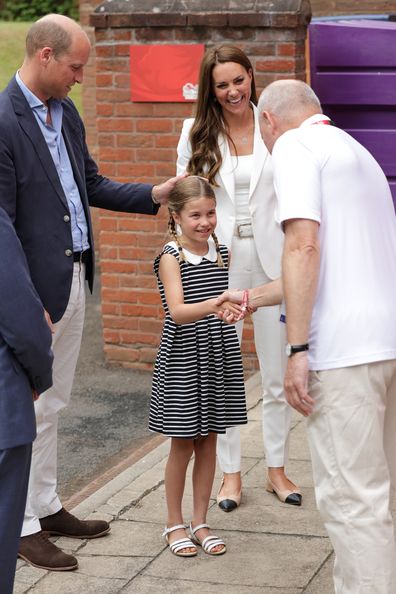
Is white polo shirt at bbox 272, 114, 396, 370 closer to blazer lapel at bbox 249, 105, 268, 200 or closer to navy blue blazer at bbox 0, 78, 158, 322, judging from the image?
navy blue blazer at bbox 0, 78, 158, 322

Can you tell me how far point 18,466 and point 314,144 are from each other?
1469mm

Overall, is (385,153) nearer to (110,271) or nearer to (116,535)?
(116,535)

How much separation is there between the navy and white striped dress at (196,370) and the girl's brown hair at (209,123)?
0.65 metres

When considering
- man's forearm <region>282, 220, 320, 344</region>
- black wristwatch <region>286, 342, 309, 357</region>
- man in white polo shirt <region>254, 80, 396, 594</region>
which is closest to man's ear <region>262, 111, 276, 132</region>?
man in white polo shirt <region>254, 80, 396, 594</region>

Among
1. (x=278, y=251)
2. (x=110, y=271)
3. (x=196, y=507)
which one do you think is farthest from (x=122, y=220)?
(x=196, y=507)


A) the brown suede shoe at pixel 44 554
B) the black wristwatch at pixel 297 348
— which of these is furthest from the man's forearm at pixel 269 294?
the brown suede shoe at pixel 44 554

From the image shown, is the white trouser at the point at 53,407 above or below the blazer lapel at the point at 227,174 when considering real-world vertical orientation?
below

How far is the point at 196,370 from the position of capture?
4844 mm

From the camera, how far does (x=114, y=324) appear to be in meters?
8.29

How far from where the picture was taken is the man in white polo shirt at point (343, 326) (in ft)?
12.5

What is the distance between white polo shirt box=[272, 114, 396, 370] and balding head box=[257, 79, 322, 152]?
16cm

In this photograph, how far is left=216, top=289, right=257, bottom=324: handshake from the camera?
4.43m

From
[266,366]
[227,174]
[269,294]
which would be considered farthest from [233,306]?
[266,366]

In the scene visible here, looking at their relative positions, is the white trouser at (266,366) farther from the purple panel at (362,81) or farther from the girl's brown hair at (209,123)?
the purple panel at (362,81)
